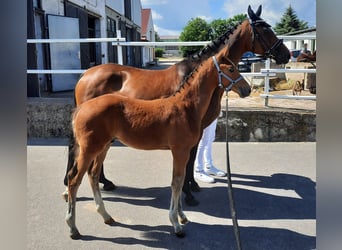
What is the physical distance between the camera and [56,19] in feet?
29.8

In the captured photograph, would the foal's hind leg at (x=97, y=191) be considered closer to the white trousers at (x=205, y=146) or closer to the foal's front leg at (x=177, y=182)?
the foal's front leg at (x=177, y=182)

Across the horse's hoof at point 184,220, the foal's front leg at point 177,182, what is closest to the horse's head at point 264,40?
the foal's front leg at point 177,182

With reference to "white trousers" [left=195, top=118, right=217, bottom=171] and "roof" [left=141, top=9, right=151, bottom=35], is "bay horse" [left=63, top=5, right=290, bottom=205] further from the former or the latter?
"roof" [left=141, top=9, right=151, bottom=35]

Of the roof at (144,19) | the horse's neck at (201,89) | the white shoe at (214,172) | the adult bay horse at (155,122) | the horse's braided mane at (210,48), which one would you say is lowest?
the white shoe at (214,172)

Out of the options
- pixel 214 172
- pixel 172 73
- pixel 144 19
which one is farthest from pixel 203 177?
pixel 144 19

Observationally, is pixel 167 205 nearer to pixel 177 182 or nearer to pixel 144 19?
pixel 177 182

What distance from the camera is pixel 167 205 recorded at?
11.5 ft

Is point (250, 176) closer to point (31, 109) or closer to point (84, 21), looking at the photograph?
point (31, 109)

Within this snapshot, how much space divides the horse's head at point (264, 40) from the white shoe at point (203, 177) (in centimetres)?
178

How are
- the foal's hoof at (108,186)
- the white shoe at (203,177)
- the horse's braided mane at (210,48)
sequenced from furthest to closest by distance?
the white shoe at (203,177), the foal's hoof at (108,186), the horse's braided mane at (210,48)

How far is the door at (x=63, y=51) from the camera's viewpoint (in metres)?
9.01

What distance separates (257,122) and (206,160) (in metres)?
1.92
